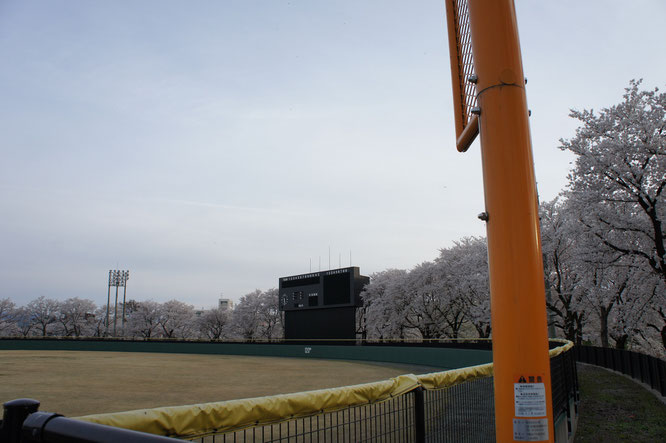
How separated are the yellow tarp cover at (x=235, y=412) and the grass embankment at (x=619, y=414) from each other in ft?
29.7

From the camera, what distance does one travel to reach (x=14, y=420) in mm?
1483

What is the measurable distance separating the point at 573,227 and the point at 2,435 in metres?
27.7

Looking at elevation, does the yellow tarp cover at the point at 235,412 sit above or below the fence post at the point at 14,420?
below

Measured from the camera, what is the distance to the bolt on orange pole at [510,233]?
2775 mm

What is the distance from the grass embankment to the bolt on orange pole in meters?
8.99

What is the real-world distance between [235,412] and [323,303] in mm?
43525

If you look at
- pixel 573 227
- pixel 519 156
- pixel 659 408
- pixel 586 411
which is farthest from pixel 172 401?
pixel 573 227

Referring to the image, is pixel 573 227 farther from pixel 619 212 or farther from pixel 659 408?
pixel 659 408

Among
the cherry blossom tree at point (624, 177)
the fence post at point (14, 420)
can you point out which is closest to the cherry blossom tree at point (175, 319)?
the cherry blossom tree at point (624, 177)

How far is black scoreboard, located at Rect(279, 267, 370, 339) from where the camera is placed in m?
44.3

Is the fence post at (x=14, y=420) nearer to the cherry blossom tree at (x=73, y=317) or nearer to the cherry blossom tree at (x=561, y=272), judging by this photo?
the cherry blossom tree at (x=561, y=272)

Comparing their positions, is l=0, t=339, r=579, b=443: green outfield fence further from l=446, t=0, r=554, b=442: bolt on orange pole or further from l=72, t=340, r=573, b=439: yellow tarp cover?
l=446, t=0, r=554, b=442: bolt on orange pole

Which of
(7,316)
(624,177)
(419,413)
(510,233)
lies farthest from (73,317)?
(510,233)

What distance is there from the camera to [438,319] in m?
56.7
